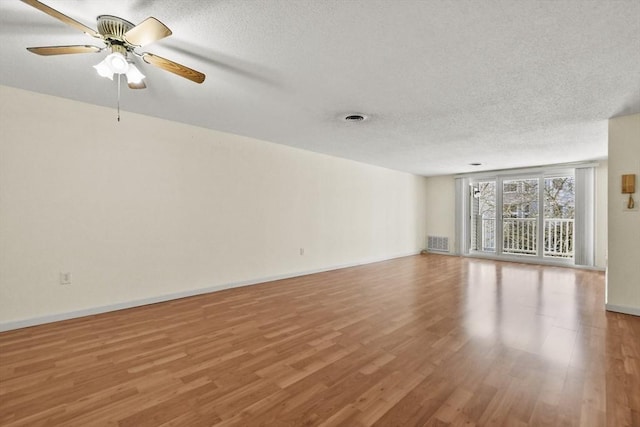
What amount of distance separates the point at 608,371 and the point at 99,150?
522cm

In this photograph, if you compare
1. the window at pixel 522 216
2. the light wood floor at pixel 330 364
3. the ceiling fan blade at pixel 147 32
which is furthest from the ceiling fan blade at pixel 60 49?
the window at pixel 522 216

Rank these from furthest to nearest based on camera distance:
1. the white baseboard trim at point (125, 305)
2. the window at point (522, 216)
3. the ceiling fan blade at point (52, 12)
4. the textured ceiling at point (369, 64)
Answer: the window at point (522, 216), the white baseboard trim at point (125, 305), the textured ceiling at point (369, 64), the ceiling fan blade at point (52, 12)

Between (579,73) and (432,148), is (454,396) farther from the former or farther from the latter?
(432,148)

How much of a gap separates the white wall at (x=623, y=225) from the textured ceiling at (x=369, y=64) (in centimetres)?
Answer: 29

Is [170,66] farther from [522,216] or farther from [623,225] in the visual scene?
[522,216]

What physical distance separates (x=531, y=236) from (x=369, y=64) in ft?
22.7

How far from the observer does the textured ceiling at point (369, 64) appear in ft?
5.75

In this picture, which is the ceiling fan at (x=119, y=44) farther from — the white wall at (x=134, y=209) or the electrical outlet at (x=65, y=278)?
the electrical outlet at (x=65, y=278)

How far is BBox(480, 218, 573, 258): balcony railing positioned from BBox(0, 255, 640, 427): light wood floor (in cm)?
345

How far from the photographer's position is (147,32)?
169cm

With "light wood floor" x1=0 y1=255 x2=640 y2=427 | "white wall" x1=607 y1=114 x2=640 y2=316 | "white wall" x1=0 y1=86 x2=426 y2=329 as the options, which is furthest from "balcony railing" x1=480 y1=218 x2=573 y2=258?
"white wall" x1=0 y1=86 x2=426 y2=329

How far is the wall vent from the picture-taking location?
838cm

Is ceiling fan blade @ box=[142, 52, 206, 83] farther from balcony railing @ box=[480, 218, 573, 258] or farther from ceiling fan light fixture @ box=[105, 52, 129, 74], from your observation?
balcony railing @ box=[480, 218, 573, 258]

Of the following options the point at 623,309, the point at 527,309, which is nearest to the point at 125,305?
the point at 527,309
